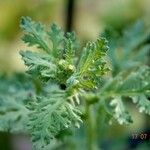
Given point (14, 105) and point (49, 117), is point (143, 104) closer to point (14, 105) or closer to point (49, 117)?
point (49, 117)

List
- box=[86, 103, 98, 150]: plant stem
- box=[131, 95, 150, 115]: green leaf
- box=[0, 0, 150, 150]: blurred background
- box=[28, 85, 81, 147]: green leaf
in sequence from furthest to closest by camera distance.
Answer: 1. box=[0, 0, 150, 150]: blurred background
2. box=[86, 103, 98, 150]: plant stem
3. box=[131, 95, 150, 115]: green leaf
4. box=[28, 85, 81, 147]: green leaf

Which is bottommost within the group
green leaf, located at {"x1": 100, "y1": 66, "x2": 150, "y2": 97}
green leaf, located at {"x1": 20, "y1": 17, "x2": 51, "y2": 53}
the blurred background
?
green leaf, located at {"x1": 100, "y1": 66, "x2": 150, "y2": 97}

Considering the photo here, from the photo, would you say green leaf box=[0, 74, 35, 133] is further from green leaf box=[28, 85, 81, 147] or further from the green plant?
green leaf box=[28, 85, 81, 147]

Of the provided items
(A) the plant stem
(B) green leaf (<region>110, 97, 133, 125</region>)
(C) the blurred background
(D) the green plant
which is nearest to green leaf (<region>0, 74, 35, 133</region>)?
(D) the green plant

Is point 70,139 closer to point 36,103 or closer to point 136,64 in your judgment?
point 136,64

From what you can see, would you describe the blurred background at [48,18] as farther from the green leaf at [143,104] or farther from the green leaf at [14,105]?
the green leaf at [143,104]

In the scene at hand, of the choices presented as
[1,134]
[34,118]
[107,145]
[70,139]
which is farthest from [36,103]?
[1,134]

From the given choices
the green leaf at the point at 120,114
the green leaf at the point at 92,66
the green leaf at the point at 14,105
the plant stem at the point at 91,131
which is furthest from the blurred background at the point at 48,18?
the green leaf at the point at 92,66

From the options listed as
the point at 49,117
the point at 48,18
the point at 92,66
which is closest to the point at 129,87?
the point at 92,66
